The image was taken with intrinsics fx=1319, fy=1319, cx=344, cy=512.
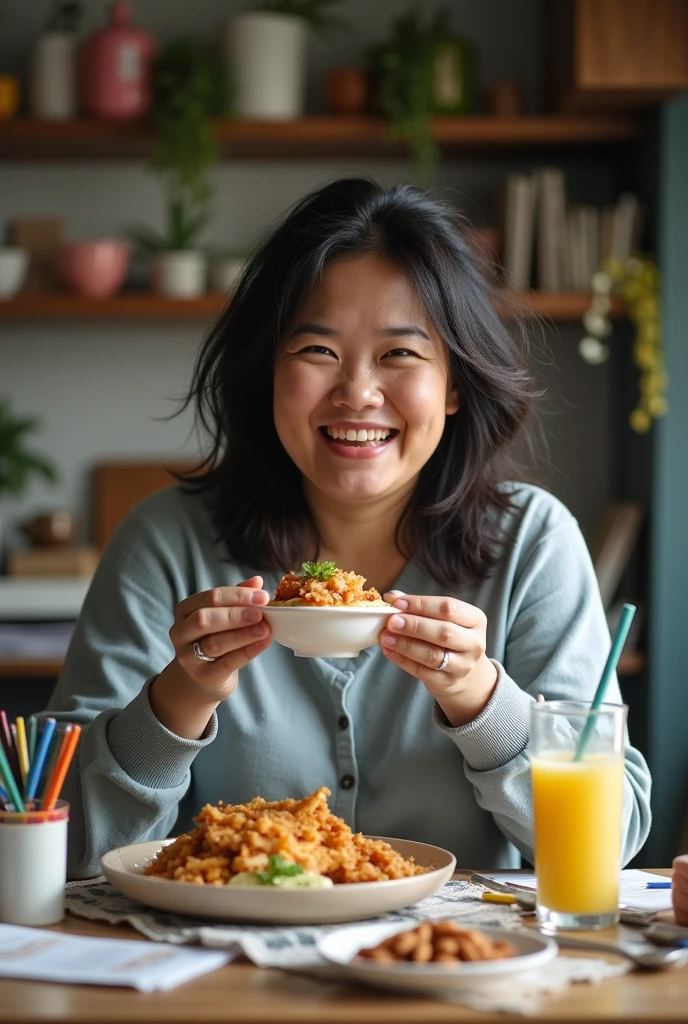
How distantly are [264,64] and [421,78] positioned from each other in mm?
428

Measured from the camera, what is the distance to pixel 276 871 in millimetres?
1184

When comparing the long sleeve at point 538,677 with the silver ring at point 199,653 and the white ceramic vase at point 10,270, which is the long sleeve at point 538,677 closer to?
the silver ring at point 199,653

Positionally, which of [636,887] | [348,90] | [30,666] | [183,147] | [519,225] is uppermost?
[348,90]

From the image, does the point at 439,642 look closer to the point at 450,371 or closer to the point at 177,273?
the point at 450,371

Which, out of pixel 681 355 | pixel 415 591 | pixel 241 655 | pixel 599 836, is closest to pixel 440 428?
pixel 415 591

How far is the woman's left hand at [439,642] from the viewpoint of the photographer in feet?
4.42

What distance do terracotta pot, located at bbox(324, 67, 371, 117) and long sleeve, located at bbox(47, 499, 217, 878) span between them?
6.53ft

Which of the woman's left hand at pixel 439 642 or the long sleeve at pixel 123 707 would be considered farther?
the long sleeve at pixel 123 707

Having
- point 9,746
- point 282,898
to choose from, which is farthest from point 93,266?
point 282,898

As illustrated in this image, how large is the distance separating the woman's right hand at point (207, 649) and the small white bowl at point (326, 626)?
0.08 ft

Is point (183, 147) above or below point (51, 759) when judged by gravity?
above

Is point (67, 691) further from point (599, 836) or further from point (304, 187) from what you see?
point (304, 187)

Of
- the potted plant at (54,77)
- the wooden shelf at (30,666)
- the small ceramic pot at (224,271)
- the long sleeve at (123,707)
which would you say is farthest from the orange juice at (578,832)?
the potted plant at (54,77)

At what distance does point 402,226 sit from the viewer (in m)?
1.82
